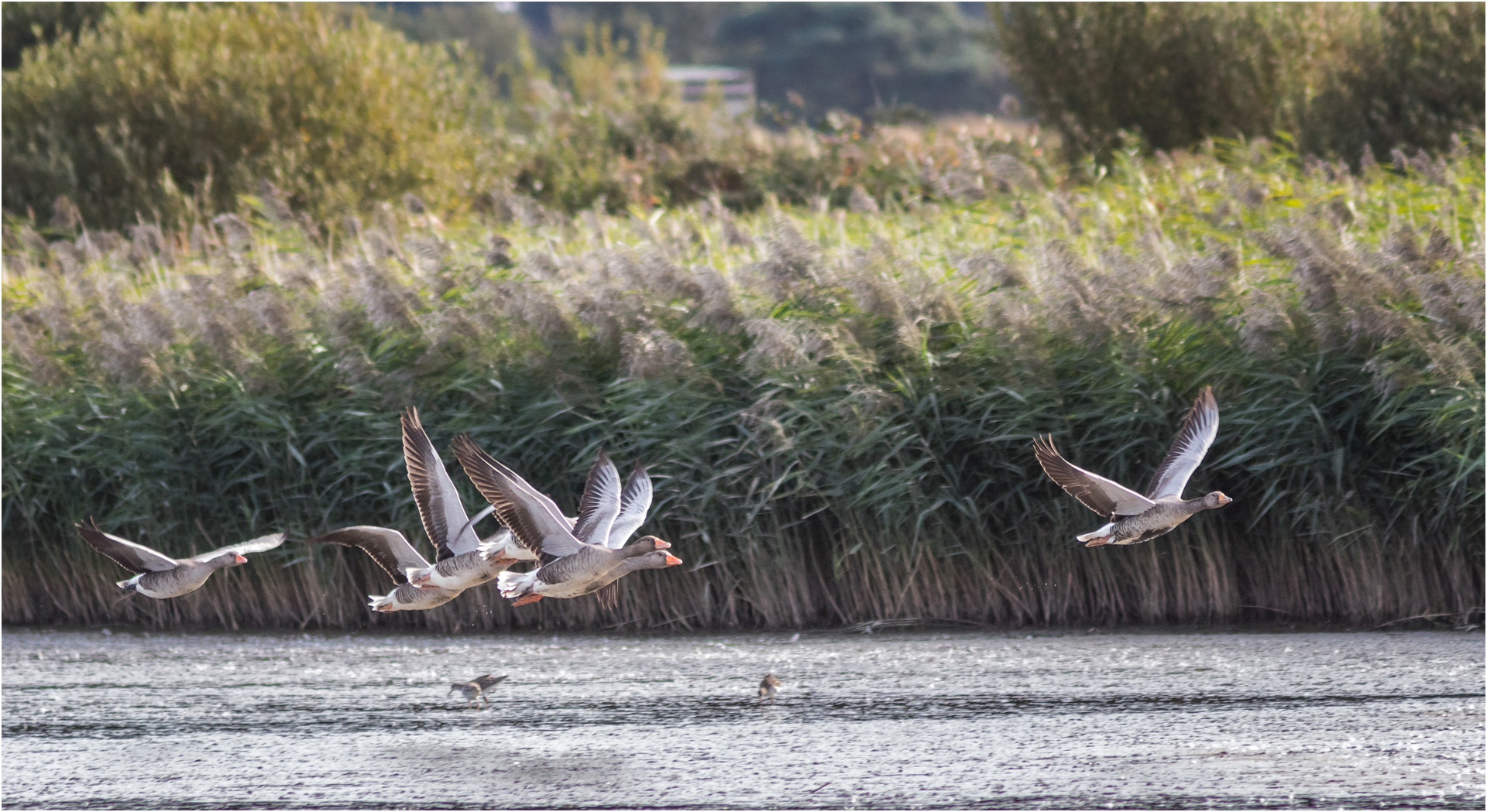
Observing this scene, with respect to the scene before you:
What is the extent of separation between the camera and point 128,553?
3.55 m

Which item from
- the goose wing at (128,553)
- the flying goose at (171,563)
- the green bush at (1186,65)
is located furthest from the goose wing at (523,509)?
the green bush at (1186,65)

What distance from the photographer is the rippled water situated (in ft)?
16.1

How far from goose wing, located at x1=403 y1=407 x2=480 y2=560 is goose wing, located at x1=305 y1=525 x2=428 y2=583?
8cm

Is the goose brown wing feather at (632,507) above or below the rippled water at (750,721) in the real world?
above

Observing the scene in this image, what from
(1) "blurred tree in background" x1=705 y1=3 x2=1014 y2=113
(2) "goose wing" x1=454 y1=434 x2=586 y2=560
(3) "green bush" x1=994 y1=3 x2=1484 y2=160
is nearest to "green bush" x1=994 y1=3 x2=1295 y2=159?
(3) "green bush" x1=994 y1=3 x2=1484 y2=160

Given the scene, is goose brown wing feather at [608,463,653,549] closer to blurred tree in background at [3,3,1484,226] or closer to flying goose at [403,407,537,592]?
flying goose at [403,407,537,592]

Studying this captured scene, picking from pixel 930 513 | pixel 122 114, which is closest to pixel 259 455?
pixel 930 513

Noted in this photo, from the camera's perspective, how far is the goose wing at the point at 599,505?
3336mm

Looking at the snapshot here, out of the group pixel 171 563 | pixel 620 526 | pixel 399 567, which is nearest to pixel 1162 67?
pixel 620 526

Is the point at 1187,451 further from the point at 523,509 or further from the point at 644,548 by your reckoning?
the point at 523,509

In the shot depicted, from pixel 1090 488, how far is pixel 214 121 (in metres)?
11.0

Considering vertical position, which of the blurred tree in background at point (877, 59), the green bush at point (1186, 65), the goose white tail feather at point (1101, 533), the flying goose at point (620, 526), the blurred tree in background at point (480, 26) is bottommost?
the goose white tail feather at point (1101, 533)

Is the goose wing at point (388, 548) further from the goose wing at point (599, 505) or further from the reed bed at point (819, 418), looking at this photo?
the reed bed at point (819, 418)

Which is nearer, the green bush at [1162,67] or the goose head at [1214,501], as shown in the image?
the goose head at [1214,501]
